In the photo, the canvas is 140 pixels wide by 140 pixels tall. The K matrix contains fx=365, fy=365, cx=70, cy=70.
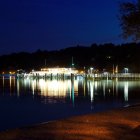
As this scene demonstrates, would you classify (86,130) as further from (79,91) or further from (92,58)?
(92,58)

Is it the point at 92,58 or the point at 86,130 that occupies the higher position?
the point at 92,58

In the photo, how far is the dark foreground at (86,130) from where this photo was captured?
10617 millimetres

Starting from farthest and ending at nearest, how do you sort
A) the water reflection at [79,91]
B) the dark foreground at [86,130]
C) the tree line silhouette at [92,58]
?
the tree line silhouette at [92,58], the water reflection at [79,91], the dark foreground at [86,130]

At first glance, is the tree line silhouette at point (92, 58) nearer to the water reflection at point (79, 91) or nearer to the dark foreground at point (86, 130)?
the water reflection at point (79, 91)

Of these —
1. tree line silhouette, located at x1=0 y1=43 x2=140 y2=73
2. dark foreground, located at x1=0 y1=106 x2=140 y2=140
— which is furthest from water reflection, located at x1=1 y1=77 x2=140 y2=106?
tree line silhouette, located at x1=0 y1=43 x2=140 y2=73

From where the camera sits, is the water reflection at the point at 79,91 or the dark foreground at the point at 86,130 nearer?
the dark foreground at the point at 86,130

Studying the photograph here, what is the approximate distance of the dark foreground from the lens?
1062cm

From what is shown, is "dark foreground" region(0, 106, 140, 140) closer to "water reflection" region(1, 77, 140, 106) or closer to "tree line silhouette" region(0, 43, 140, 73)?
"water reflection" region(1, 77, 140, 106)

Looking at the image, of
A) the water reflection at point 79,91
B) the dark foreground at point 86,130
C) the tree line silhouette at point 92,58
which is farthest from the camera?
the tree line silhouette at point 92,58

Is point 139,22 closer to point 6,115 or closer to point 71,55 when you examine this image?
point 6,115

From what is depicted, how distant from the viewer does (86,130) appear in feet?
39.0

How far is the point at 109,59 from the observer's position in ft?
470

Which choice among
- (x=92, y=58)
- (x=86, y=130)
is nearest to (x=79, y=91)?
(x=86, y=130)

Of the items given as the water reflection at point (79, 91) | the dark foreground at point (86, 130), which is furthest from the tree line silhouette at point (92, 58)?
the dark foreground at point (86, 130)
